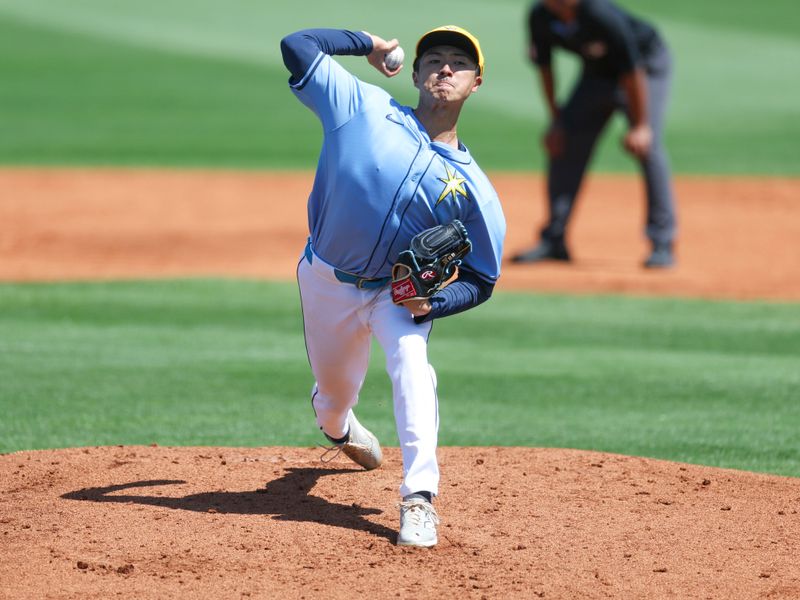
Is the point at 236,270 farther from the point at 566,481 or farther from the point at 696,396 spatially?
the point at 566,481

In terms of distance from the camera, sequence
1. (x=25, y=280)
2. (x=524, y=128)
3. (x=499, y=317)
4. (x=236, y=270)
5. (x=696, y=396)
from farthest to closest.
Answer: (x=524, y=128), (x=236, y=270), (x=25, y=280), (x=499, y=317), (x=696, y=396)

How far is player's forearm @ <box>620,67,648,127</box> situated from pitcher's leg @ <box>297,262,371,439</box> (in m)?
6.57

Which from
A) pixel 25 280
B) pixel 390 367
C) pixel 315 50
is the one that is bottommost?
pixel 25 280

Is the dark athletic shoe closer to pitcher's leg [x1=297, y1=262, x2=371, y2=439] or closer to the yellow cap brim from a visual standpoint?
pitcher's leg [x1=297, y1=262, x2=371, y2=439]

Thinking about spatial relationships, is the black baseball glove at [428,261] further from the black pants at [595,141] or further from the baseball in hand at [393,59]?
the black pants at [595,141]

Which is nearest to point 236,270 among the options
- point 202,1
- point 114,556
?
point 114,556

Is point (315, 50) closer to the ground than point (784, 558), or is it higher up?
higher up

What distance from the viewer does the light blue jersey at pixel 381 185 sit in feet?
15.7

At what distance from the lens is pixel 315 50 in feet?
16.1

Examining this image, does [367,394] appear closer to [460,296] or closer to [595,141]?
[460,296]

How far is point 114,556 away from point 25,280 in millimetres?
7211

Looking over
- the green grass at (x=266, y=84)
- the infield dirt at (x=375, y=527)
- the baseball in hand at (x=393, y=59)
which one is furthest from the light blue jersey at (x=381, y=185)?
the green grass at (x=266, y=84)

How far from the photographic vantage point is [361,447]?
566cm

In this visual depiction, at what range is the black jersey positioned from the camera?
36.3 ft
